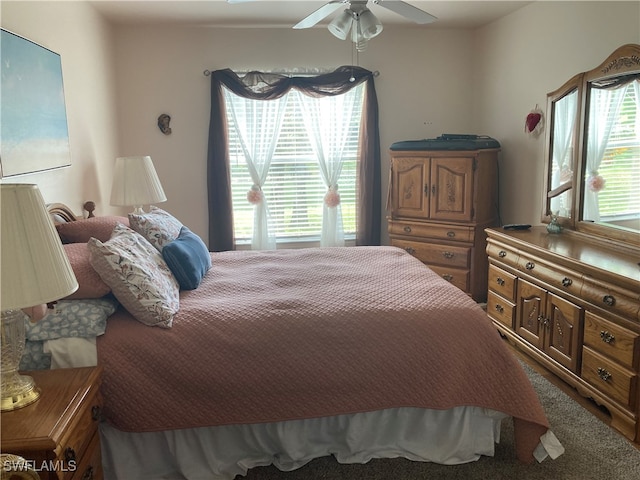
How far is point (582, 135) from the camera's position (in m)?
3.23

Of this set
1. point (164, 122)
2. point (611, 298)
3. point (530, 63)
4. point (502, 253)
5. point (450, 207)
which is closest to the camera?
point (611, 298)

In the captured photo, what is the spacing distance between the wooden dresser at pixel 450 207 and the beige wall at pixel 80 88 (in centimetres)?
241

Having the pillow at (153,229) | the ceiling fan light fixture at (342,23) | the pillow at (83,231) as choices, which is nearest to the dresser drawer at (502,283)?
the ceiling fan light fixture at (342,23)

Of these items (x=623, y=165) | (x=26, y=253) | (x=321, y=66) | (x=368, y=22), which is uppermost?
(x=321, y=66)

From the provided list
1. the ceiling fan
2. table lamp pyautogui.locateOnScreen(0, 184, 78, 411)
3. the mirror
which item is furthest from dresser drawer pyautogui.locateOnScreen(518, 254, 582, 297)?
table lamp pyautogui.locateOnScreen(0, 184, 78, 411)

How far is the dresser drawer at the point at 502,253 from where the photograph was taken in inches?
129

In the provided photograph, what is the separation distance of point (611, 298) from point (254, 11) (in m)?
3.23

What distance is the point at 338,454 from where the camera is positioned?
2256 millimetres

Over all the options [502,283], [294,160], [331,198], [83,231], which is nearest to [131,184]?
[83,231]

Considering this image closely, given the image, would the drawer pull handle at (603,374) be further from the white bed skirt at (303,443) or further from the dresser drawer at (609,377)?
the white bed skirt at (303,443)

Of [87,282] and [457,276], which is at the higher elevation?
[87,282]

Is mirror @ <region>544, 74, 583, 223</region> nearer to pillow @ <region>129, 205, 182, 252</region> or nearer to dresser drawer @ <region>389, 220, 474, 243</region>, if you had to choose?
dresser drawer @ <region>389, 220, 474, 243</region>

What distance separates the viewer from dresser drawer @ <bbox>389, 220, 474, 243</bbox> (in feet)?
14.0

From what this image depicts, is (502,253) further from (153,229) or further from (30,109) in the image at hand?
(30,109)
